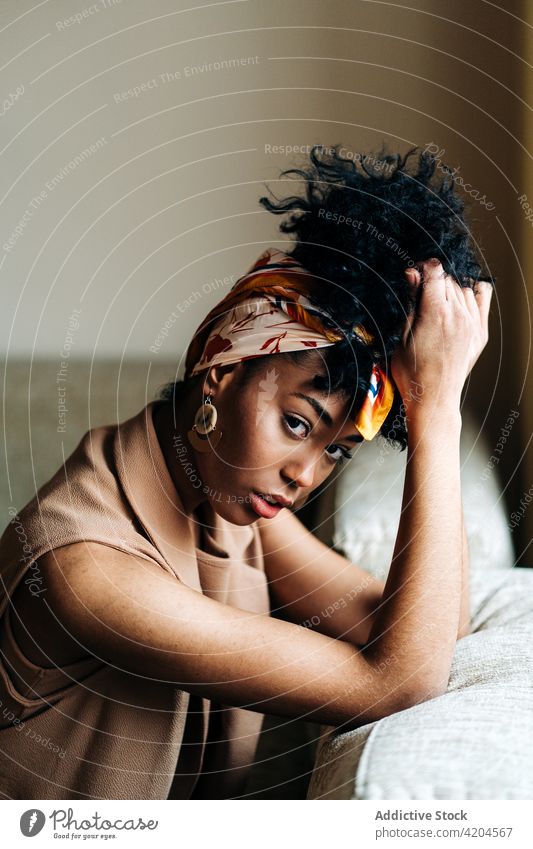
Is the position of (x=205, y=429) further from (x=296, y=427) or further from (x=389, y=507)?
(x=389, y=507)

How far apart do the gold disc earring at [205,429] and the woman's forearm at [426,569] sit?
0.12m

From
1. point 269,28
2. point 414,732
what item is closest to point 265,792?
point 414,732

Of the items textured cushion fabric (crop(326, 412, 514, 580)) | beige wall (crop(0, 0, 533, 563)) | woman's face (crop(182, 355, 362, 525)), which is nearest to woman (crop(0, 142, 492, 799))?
woman's face (crop(182, 355, 362, 525))

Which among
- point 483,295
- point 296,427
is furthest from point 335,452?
point 483,295

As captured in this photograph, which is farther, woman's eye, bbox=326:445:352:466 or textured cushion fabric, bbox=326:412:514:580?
textured cushion fabric, bbox=326:412:514:580

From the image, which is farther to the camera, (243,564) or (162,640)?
(243,564)

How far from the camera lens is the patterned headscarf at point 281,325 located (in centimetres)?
42

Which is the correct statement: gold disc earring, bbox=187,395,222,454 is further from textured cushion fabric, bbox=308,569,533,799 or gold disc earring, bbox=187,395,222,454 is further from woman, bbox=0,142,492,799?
textured cushion fabric, bbox=308,569,533,799

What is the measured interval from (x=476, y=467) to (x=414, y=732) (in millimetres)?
473

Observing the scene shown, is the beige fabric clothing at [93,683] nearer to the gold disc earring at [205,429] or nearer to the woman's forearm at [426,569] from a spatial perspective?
the gold disc earring at [205,429]

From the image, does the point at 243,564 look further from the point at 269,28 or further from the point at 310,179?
the point at 269,28

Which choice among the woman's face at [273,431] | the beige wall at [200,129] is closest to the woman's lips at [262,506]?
the woman's face at [273,431]

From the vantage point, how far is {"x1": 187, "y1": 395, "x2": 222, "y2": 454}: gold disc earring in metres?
0.45

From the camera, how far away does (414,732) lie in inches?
14.1
